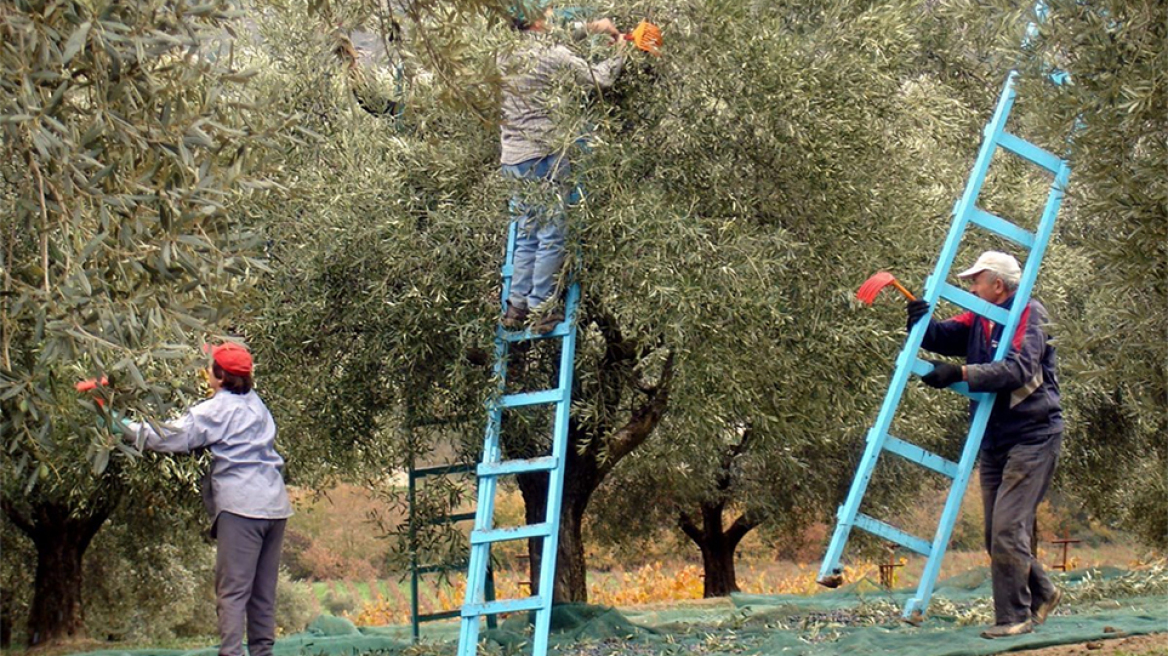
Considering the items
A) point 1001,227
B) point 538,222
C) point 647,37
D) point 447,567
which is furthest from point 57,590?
point 1001,227

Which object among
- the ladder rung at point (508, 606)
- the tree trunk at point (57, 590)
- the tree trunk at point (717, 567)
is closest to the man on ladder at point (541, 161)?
the ladder rung at point (508, 606)

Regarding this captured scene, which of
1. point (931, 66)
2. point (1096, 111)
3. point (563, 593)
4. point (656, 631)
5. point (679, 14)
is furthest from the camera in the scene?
point (931, 66)

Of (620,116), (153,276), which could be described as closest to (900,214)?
(620,116)

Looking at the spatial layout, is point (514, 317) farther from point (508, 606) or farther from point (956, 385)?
point (956, 385)

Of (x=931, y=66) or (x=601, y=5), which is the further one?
(x=931, y=66)

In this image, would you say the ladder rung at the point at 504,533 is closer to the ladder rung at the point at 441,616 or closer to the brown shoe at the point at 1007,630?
the ladder rung at the point at 441,616

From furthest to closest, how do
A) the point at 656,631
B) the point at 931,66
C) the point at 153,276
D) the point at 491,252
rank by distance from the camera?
the point at 931,66
the point at 656,631
the point at 491,252
the point at 153,276

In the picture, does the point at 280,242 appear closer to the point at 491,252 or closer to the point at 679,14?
the point at 491,252

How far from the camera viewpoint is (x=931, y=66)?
14875 mm

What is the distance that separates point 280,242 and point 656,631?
417 cm

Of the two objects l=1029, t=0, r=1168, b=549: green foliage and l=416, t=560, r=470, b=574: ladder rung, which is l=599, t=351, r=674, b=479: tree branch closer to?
l=416, t=560, r=470, b=574: ladder rung

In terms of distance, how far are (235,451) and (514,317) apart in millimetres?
2425

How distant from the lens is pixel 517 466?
9.41 meters

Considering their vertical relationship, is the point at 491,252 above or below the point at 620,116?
below
